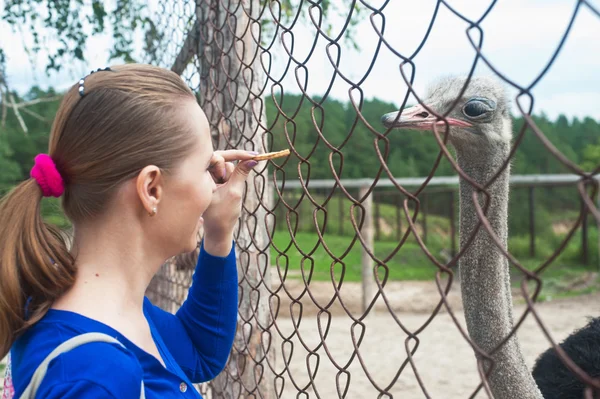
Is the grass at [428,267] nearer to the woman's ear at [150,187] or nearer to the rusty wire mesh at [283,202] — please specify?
the rusty wire mesh at [283,202]

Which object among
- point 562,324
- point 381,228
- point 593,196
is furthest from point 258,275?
point 381,228

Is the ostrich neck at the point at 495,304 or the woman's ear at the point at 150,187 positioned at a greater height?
the woman's ear at the point at 150,187

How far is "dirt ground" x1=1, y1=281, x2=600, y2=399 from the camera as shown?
5.09 meters

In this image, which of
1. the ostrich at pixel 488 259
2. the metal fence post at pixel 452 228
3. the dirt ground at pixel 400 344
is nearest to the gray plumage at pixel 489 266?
→ the ostrich at pixel 488 259

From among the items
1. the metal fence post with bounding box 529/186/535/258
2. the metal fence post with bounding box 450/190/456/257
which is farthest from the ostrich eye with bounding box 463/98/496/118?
the metal fence post with bounding box 450/190/456/257

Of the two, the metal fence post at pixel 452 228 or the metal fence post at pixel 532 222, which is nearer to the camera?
the metal fence post at pixel 532 222

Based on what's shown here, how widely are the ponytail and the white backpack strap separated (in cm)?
11

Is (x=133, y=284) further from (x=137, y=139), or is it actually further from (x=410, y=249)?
(x=410, y=249)

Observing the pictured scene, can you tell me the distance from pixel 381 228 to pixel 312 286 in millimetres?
5274

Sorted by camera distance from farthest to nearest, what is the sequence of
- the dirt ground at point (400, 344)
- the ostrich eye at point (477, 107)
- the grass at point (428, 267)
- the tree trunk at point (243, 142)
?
the grass at point (428, 267) < the dirt ground at point (400, 344) < the tree trunk at point (243, 142) < the ostrich eye at point (477, 107)

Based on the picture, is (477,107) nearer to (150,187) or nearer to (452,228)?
(150,187)

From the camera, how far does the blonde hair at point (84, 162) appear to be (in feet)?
4.00

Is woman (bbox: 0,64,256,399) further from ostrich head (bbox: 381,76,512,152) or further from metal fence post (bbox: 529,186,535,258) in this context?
metal fence post (bbox: 529,186,535,258)

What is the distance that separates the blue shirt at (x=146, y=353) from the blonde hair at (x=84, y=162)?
0.28ft
